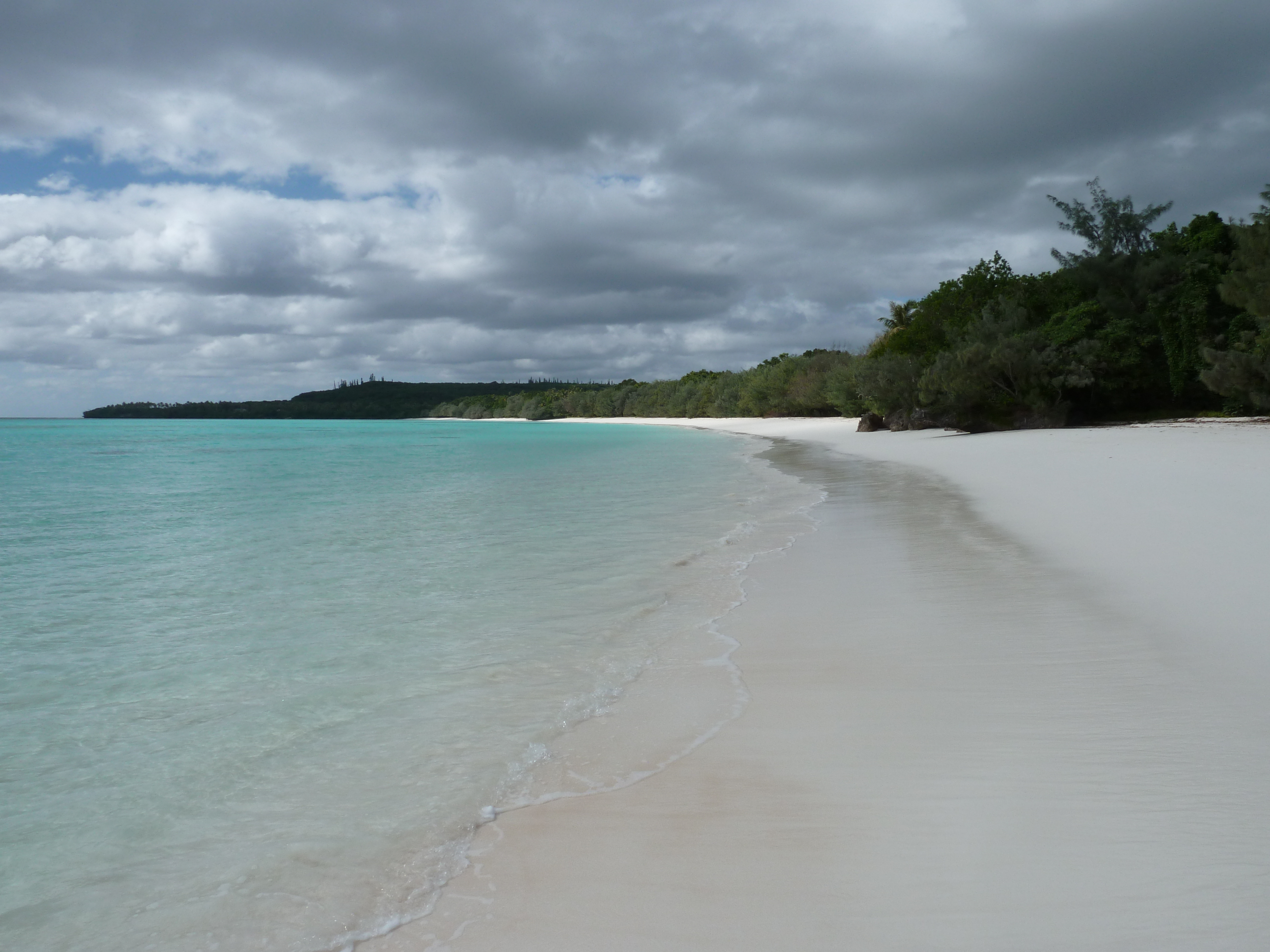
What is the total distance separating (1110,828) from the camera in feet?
8.52

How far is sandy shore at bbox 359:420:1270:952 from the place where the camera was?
2.22m

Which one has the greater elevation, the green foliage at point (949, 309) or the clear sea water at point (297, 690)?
the green foliage at point (949, 309)

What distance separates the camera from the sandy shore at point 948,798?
7.30ft

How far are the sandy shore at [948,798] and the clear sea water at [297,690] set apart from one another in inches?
19.7

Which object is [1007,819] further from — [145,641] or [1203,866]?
[145,641]

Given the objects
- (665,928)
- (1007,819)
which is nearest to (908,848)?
(1007,819)

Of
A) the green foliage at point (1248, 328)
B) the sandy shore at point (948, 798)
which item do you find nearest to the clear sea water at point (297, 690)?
the sandy shore at point (948, 798)

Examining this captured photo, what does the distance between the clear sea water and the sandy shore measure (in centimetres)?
50

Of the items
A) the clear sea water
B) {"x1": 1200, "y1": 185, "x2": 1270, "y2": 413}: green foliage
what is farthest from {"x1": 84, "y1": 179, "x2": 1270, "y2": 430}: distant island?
the clear sea water

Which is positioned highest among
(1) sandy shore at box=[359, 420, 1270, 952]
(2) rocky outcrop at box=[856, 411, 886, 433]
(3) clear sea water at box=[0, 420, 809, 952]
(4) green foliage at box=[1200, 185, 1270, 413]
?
(4) green foliage at box=[1200, 185, 1270, 413]

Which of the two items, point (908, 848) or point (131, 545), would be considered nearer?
point (908, 848)

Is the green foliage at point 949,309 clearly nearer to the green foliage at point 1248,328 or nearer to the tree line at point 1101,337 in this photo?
the tree line at point 1101,337

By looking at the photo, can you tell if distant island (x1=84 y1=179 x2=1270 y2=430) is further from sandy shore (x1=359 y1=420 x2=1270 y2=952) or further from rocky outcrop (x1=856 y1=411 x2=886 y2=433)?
sandy shore (x1=359 y1=420 x2=1270 y2=952)

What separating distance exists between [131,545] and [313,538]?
2319 mm
